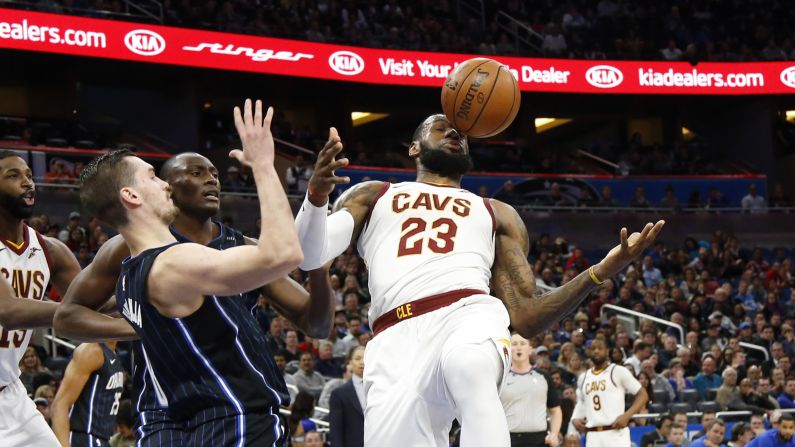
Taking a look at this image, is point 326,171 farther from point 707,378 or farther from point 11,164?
point 707,378

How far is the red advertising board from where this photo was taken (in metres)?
21.6

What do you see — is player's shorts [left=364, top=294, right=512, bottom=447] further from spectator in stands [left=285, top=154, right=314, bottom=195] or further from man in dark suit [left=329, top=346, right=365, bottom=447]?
spectator in stands [left=285, top=154, right=314, bottom=195]

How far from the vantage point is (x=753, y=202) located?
2677cm

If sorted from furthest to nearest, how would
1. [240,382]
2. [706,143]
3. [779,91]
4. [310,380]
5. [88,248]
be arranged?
[706,143], [779,91], [88,248], [310,380], [240,382]

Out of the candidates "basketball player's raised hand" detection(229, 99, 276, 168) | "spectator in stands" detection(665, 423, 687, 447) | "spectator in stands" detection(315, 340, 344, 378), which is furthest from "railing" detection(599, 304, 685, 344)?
"basketball player's raised hand" detection(229, 99, 276, 168)

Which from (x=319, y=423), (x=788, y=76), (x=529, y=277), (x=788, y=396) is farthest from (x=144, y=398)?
(x=788, y=76)

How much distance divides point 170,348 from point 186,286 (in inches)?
12.3

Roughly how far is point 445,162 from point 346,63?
19.8 meters

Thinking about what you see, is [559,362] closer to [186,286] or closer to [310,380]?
[310,380]

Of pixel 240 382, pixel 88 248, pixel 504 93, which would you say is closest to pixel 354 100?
pixel 88 248

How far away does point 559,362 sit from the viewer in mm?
15344

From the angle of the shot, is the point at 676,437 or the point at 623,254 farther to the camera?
the point at 676,437

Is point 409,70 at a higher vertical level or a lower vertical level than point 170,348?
higher

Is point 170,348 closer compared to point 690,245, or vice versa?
point 170,348
